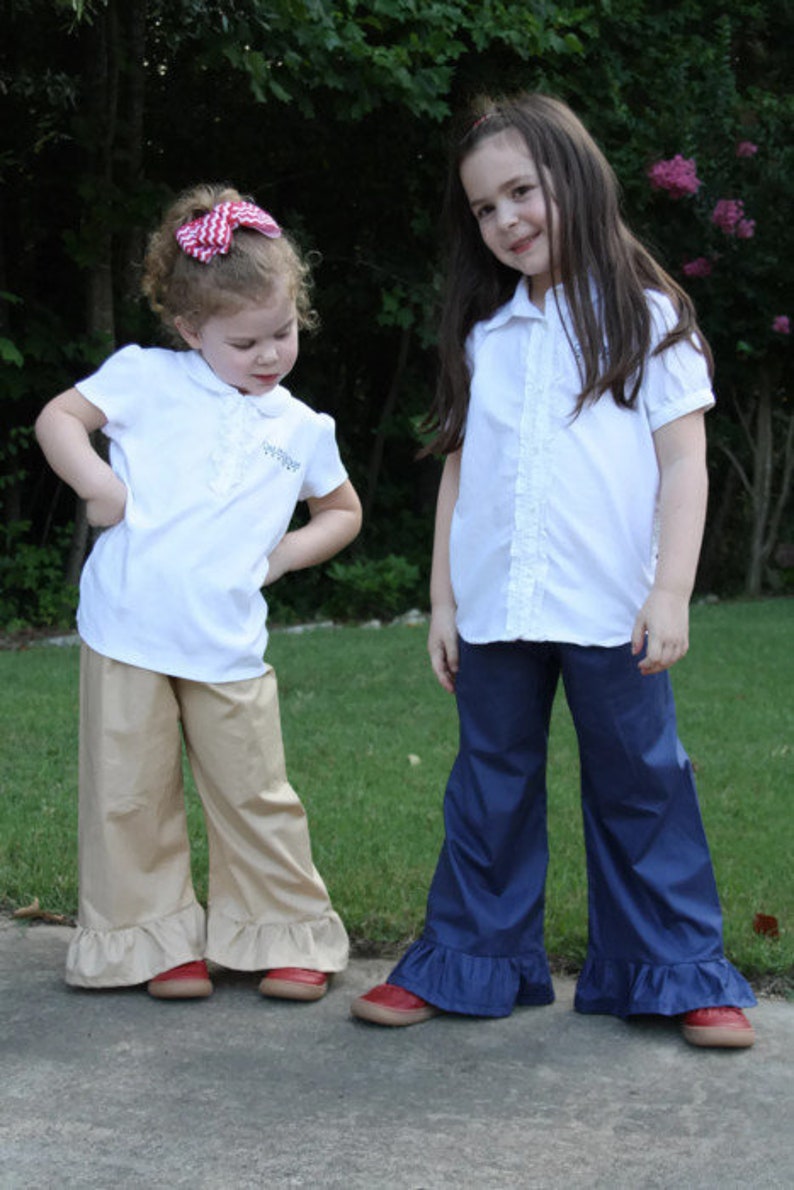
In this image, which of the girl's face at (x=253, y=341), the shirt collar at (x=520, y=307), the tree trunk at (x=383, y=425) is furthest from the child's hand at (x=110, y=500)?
the tree trunk at (x=383, y=425)

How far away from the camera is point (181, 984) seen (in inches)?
109

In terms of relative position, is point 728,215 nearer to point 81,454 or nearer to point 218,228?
point 218,228

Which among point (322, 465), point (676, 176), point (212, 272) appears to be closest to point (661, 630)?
point (322, 465)

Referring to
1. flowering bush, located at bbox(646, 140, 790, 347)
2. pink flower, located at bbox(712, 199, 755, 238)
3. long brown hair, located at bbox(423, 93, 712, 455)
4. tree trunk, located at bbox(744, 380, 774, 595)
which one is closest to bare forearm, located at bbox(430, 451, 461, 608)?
long brown hair, located at bbox(423, 93, 712, 455)

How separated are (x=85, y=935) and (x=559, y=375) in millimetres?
1323

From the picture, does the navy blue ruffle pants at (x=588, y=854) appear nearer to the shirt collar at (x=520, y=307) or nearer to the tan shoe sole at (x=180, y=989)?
the tan shoe sole at (x=180, y=989)

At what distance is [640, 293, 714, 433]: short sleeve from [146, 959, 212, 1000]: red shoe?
4.18ft

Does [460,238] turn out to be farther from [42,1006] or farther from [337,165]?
[337,165]

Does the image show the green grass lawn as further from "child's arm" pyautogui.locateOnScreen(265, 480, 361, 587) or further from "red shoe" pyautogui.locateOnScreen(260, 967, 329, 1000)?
"child's arm" pyautogui.locateOnScreen(265, 480, 361, 587)

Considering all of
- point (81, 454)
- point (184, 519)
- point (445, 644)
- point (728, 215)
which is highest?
point (728, 215)

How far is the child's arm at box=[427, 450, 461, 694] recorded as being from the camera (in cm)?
283

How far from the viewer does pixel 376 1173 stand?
82.4 inches

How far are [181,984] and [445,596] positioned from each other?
85 centimetres

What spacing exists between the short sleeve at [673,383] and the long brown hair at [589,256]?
0.02 metres
